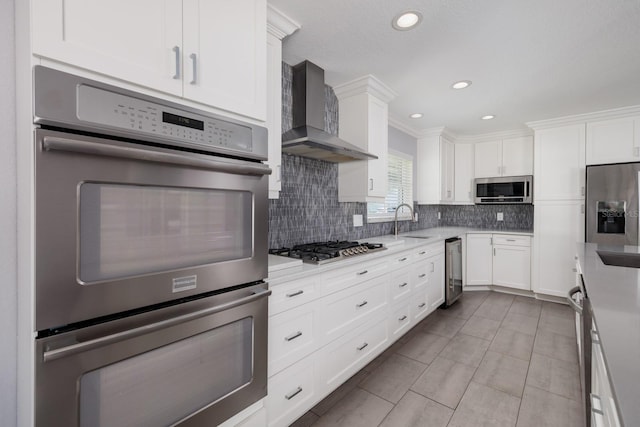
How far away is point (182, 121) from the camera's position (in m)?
1.03

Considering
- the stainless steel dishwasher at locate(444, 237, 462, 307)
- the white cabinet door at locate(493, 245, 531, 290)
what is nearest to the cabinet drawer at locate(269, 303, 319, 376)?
the stainless steel dishwasher at locate(444, 237, 462, 307)

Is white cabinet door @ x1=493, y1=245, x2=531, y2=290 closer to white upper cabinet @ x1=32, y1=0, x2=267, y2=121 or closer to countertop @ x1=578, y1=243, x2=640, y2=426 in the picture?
countertop @ x1=578, y1=243, x2=640, y2=426

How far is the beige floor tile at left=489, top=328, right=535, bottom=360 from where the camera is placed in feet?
8.29

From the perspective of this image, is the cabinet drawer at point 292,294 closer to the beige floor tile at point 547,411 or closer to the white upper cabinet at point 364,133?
the white upper cabinet at point 364,133

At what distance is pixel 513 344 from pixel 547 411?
3.08 feet

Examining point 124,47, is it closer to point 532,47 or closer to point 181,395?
point 181,395

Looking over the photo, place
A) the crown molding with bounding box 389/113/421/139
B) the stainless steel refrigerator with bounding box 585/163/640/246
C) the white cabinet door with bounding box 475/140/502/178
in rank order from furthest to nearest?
the white cabinet door with bounding box 475/140/502/178 → the crown molding with bounding box 389/113/421/139 → the stainless steel refrigerator with bounding box 585/163/640/246

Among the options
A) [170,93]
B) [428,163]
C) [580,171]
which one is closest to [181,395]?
[170,93]

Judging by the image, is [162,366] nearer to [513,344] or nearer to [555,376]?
[555,376]

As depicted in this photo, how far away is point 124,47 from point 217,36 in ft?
1.24

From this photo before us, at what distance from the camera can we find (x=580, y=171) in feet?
12.0

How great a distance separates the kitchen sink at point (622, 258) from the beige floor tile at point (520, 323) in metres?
1.13

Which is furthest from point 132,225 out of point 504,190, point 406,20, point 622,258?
point 504,190

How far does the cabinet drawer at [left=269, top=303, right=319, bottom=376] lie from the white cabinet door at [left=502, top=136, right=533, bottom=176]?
13.8 ft
